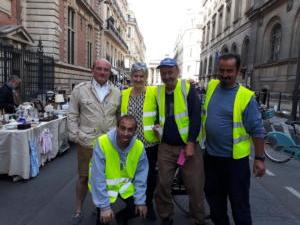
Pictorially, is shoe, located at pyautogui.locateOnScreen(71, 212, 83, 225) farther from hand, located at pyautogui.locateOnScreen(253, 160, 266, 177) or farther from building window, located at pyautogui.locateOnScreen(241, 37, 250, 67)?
building window, located at pyautogui.locateOnScreen(241, 37, 250, 67)

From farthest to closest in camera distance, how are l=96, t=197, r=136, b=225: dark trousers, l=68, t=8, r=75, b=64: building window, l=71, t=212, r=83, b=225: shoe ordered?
l=68, t=8, r=75, b=64: building window → l=71, t=212, r=83, b=225: shoe → l=96, t=197, r=136, b=225: dark trousers

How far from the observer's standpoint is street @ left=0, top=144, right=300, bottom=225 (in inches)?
158

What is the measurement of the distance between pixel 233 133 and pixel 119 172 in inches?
48.6

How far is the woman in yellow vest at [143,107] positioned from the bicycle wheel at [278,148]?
4861 millimetres

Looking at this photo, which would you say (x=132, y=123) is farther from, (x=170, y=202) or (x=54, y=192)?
(x=54, y=192)

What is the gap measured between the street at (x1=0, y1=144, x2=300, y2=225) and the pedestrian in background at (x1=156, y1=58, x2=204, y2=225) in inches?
28.7

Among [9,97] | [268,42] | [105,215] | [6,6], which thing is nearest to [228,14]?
[268,42]

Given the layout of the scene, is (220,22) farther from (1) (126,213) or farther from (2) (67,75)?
(1) (126,213)

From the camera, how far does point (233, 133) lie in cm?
303

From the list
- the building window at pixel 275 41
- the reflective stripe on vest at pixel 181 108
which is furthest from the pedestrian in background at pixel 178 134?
the building window at pixel 275 41

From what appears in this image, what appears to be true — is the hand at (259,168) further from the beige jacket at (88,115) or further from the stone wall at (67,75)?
the stone wall at (67,75)

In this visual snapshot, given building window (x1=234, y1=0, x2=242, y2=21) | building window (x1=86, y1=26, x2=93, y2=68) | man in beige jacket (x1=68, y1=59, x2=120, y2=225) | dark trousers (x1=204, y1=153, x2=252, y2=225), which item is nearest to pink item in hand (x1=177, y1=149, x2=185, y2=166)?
dark trousers (x1=204, y1=153, x2=252, y2=225)

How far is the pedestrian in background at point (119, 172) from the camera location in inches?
115

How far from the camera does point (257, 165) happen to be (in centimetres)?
307
